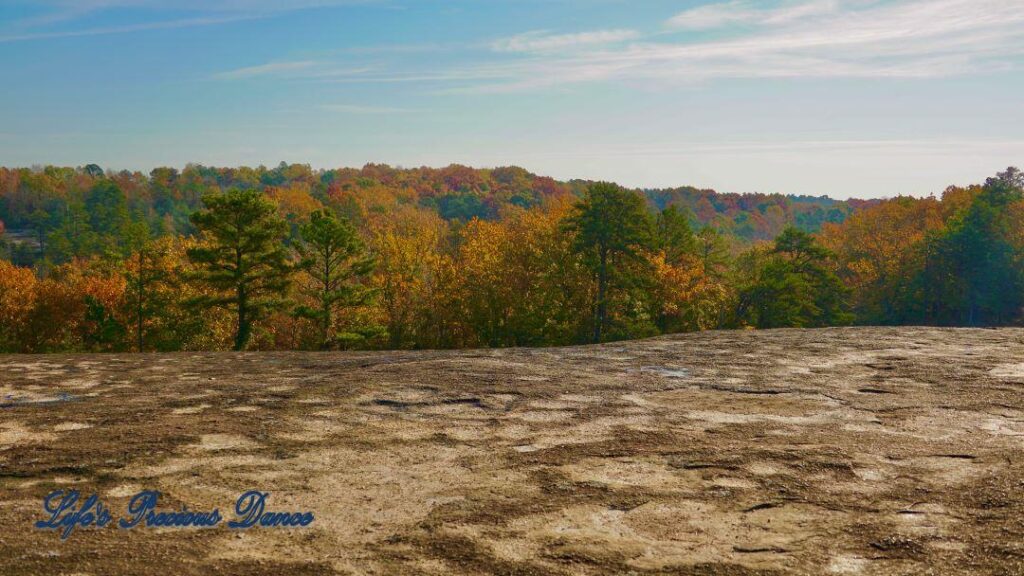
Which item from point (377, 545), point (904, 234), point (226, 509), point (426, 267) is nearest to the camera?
point (377, 545)

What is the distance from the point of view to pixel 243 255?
28.5m

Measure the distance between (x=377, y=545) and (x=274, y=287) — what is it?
2687 centimetres

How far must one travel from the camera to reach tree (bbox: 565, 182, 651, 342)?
3288cm

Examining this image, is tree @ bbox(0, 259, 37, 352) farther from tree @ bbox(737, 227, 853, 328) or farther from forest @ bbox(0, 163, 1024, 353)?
tree @ bbox(737, 227, 853, 328)

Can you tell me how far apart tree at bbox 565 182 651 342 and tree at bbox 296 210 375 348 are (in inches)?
378

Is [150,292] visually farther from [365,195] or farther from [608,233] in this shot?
[365,195]

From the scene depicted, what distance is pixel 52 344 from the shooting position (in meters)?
37.2

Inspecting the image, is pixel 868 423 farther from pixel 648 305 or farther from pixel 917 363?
pixel 648 305

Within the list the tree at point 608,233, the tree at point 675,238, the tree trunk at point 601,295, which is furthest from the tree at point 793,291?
the tree trunk at point 601,295

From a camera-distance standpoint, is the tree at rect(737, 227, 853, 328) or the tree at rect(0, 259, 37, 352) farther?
the tree at rect(0, 259, 37, 352)

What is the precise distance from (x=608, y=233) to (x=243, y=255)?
15298mm

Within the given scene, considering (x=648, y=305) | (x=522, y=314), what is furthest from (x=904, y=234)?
(x=522, y=314)

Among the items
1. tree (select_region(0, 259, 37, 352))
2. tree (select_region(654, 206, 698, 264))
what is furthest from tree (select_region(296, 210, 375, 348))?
tree (select_region(0, 259, 37, 352))

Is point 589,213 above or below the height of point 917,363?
above
